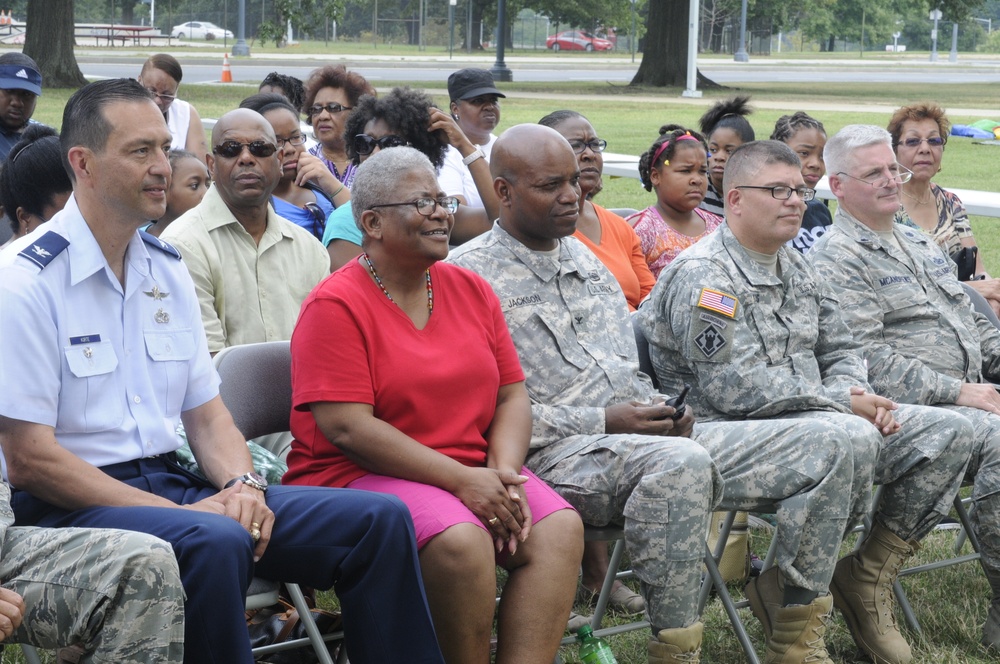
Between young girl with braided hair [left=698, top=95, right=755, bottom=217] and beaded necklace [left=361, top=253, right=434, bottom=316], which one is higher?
young girl with braided hair [left=698, top=95, right=755, bottom=217]

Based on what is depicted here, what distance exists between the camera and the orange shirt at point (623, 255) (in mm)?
4992

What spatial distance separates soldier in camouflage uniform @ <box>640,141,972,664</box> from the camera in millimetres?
3967

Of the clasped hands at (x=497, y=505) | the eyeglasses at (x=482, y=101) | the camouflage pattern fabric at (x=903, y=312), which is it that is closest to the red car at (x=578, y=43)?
the eyeglasses at (x=482, y=101)

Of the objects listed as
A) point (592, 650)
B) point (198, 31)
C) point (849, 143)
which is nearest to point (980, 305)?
point (849, 143)

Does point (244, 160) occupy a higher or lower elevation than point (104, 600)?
higher

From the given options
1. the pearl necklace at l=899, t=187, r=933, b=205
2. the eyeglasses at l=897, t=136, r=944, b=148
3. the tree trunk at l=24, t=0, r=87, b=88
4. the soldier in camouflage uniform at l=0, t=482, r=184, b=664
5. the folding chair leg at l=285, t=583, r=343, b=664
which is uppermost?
the tree trunk at l=24, t=0, r=87, b=88

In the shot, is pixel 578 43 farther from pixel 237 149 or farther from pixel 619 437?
pixel 619 437

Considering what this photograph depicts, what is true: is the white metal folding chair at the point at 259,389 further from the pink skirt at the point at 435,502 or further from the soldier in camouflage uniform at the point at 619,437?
the soldier in camouflage uniform at the point at 619,437

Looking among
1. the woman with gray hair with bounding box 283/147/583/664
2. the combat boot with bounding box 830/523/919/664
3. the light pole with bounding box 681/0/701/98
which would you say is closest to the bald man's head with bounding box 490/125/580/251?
the woman with gray hair with bounding box 283/147/583/664

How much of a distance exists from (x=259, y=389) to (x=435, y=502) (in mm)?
793

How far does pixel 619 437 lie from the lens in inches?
140

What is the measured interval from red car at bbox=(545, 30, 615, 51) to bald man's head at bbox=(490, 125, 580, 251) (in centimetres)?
6056

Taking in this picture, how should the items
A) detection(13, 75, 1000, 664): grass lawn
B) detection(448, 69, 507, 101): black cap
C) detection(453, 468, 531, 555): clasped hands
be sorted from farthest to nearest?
detection(448, 69, 507, 101): black cap < detection(13, 75, 1000, 664): grass lawn < detection(453, 468, 531, 555): clasped hands

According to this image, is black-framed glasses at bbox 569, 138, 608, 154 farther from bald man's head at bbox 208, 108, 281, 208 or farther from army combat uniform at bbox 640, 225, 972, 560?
bald man's head at bbox 208, 108, 281, 208
